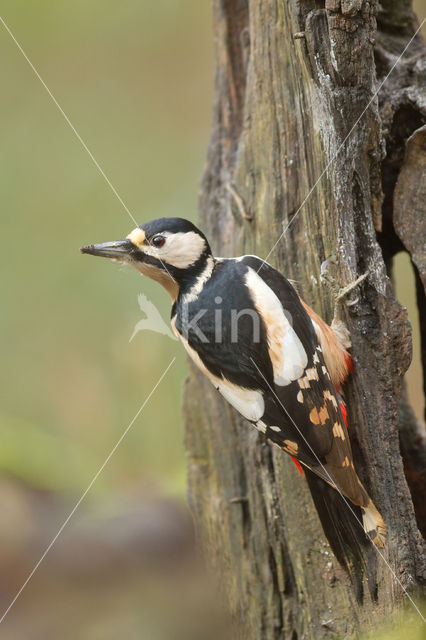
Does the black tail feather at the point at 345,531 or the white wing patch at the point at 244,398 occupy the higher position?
the white wing patch at the point at 244,398

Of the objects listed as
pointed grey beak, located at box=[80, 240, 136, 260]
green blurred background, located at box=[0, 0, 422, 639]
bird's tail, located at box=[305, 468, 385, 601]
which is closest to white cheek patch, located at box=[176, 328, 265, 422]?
bird's tail, located at box=[305, 468, 385, 601]

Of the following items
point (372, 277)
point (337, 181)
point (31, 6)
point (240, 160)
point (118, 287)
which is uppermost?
point (31, 6)

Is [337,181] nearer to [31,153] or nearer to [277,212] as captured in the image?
[277,212]

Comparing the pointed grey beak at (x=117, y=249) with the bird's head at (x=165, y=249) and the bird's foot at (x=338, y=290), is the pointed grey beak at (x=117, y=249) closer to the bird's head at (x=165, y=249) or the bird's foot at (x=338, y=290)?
the bird's head at (x=165, y=249)

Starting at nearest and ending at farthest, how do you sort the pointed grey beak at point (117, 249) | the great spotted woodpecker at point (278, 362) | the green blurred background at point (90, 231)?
1. the great spotted woodpecker at point (278, 362)
2. the pointed grey beak at point (117, 249)
3. the green blurred background at point (90, 231)

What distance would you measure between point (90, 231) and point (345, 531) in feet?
10.1

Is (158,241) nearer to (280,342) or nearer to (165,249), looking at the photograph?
(165,249)

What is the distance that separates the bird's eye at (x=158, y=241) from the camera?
1927mm

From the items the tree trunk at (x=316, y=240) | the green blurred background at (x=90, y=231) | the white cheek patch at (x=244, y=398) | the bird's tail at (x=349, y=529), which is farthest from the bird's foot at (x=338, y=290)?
the green blurred background at (x=90, y=231)

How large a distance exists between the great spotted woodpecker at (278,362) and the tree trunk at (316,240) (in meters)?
0.10

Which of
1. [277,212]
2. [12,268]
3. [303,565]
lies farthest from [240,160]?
[12,268]

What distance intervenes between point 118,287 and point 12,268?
0.84m

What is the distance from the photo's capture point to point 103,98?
474 cm

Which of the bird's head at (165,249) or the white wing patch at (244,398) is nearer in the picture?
the white wing patch at (244,398)
